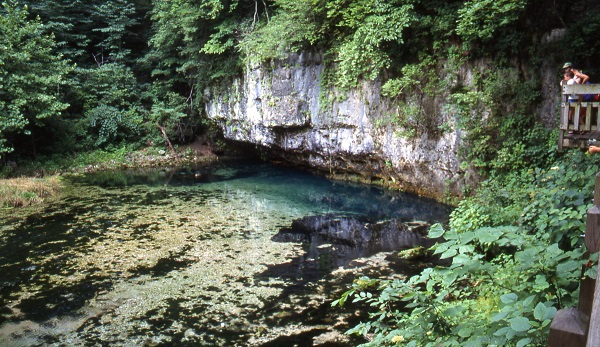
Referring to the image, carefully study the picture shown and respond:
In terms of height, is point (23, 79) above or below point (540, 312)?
above

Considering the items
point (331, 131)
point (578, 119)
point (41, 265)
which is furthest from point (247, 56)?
point (578, 119)

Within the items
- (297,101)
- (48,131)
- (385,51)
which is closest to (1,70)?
(48,131)

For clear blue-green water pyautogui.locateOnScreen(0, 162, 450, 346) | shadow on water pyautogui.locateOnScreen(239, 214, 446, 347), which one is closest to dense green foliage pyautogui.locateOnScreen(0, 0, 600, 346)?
shadow on water pyautogui.locateOnScreen(239, 214, 446, 347)

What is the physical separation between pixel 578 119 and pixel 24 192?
15404mm

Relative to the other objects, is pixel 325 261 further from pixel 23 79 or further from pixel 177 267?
pixel 23 79

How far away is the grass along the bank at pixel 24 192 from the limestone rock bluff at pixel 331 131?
8.40 m

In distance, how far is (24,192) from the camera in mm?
14125

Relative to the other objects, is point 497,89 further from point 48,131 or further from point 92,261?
point 48,131

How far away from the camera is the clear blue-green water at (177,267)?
20.6ft

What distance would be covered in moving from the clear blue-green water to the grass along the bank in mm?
766

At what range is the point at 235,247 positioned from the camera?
980 centimetres

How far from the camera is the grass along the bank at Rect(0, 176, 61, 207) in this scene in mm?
13641

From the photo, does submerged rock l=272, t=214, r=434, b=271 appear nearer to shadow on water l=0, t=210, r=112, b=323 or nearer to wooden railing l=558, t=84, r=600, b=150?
wooden railing l=558, t=84, r=600, b=150

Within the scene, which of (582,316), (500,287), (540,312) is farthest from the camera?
(500,287)
